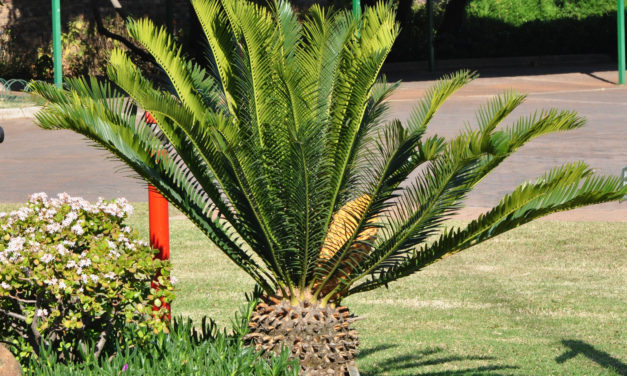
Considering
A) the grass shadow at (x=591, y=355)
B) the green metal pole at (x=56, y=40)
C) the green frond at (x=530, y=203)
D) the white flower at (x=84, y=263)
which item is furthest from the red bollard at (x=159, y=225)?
the green metal pole at (x=56, y=40)

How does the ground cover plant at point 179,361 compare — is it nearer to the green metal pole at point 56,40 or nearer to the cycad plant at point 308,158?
the cycad plant at point 308,158

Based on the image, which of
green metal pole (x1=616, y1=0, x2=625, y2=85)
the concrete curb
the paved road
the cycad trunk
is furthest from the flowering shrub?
green metal pole (x1=616, y1=0, x2=625, y2=85)

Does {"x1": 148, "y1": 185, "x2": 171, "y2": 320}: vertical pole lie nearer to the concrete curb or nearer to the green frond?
the green frond

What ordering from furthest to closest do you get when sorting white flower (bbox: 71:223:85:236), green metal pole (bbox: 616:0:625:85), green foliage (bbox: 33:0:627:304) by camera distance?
green metal pole (bbox: 616:0:625:85), white flower (bbox: 71:223:85:236), green foliage (bbox: 33:0:627:304)

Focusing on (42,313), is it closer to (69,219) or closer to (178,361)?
(69,219)

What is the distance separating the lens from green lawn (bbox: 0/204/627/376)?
22.7ft

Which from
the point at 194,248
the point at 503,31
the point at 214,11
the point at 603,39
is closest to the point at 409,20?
the point at 503,31

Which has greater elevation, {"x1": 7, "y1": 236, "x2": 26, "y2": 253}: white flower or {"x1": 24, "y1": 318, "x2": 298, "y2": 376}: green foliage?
{"x1": 7, "y1": 236, "x2": 26, "y2": 253}: white flower

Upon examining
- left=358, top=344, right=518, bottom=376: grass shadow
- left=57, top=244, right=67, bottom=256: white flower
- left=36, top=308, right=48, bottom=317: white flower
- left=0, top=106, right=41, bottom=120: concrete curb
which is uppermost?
left=57, top=244, right=67, bottom=256: white flower

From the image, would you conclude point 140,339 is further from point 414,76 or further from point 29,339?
point 414,76

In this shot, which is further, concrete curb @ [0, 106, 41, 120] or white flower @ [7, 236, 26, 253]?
concrete curb @ [0, 106, 41, 120]

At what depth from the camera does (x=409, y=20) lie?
1377 inches

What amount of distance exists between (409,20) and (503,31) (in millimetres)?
3374

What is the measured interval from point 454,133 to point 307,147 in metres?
12.3
